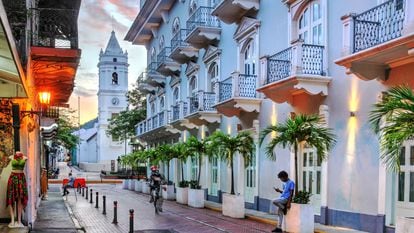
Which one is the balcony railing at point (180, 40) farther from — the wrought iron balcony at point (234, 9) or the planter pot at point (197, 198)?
the planter pot at point (197, 198)

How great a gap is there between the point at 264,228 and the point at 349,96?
4206 millimetres

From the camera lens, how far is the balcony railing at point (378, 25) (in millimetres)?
13039

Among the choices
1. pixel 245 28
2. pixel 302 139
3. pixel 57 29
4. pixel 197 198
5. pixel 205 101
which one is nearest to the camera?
pixel 302 139

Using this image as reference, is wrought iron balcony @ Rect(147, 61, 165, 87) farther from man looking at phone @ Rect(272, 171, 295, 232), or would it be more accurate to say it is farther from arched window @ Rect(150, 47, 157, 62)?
man looking at phone @ Rect(272, 171, 295, 232)

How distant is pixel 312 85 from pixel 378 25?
3.48 metres

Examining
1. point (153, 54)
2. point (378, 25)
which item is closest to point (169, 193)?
point (153, 54)

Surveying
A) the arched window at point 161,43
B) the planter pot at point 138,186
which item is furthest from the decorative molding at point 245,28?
the planter pot at point 138,186

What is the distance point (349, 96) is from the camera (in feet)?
51.8

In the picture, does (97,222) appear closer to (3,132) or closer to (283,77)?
(3,132)

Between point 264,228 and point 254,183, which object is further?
point 254,183

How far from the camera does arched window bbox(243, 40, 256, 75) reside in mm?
22828

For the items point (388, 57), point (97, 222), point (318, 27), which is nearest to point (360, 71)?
point (388, 57)

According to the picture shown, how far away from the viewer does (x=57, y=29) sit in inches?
729

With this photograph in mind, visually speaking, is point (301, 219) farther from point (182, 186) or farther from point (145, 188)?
point (145, 188)
